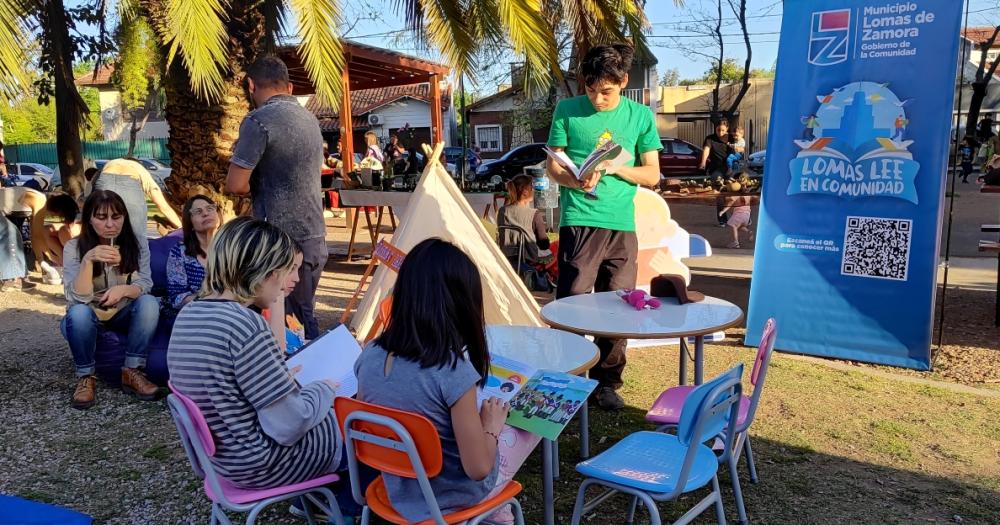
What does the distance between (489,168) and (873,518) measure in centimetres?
2126

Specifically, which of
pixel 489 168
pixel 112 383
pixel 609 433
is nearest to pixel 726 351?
pixel 609 433

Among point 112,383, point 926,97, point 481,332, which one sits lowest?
point 112,383

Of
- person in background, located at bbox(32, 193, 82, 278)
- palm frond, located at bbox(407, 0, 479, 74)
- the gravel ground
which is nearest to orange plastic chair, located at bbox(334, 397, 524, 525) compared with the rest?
the gravel ground

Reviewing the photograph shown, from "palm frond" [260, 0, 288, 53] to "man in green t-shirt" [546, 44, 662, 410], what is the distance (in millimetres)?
5241

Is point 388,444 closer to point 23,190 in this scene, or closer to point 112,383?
point 112,383

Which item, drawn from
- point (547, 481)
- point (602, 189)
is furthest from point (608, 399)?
point (547, 481)

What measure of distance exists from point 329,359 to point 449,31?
16.8 ft

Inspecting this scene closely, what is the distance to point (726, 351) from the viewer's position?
17.7 ft

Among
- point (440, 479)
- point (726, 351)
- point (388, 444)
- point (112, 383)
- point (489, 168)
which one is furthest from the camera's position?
point (489, 168)

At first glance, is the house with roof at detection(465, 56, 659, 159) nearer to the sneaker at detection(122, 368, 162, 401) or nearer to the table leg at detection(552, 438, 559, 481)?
the sneaker at detection(122, 368, 162, 401)

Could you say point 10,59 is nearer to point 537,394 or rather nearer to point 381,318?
point 381,318

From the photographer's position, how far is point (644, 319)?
3.29m

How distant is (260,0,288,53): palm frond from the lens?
8157 mm

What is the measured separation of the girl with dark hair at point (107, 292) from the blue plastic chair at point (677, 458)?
3.25 m
